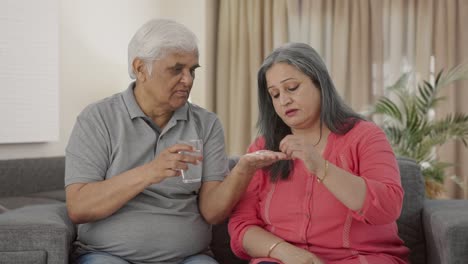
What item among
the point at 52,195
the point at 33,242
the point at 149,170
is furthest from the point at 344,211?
the point at 52,195

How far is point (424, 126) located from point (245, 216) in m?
3.06

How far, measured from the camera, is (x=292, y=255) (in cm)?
184

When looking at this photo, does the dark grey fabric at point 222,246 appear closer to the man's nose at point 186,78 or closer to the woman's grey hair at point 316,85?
the woman's grey hair at point 316,85

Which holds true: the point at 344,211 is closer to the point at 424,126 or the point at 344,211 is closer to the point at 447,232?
the point at 447,232

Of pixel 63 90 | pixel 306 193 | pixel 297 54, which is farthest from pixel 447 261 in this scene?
pixel 63 90

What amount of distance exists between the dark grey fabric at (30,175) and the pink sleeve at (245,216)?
7.79ft

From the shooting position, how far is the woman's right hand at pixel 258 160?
181 centimetres

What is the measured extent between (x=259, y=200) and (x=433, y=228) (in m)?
0.51

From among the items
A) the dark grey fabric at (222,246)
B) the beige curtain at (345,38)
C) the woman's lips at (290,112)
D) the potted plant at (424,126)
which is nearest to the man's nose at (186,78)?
the woman's lips at (290,112)

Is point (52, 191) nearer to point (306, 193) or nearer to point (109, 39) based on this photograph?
point (109, 39)

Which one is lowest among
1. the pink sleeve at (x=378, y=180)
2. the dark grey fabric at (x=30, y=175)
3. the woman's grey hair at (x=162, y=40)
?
the dark grey fabric at (x=30, y=175)

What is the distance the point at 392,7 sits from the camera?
5.34m

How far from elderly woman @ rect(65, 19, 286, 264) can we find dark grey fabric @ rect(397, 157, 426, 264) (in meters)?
0.58

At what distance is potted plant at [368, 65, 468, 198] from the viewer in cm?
475
